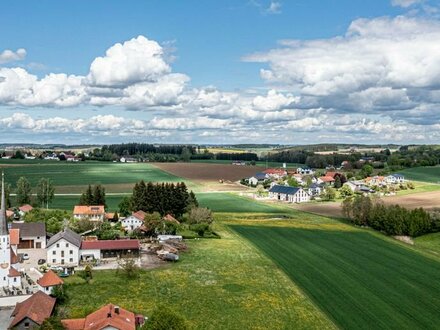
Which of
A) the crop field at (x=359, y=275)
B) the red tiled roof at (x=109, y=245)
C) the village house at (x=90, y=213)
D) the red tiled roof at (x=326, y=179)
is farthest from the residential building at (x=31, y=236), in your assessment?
the red tiled roof at (x=326, y=179)

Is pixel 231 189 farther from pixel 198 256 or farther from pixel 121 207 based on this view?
pixel 198 256

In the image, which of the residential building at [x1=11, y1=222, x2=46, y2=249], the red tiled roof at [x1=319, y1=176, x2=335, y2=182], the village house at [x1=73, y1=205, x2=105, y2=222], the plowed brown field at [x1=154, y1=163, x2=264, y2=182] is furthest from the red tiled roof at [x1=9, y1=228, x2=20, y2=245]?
the red tiled roof at [x1=319, y1=176, x2=335, y2=182]

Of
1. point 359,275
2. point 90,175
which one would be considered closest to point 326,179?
point 90,175

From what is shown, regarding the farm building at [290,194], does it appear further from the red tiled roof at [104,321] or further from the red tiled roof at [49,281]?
the red tiled roof at [104,321]

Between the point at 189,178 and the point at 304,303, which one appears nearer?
the point at 304,303

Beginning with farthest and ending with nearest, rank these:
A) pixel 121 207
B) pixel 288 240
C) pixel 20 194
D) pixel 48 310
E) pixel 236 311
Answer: pixel 20 194, pixel 121 207, pixel 288 240, pixel 236 311, pixel 48 310

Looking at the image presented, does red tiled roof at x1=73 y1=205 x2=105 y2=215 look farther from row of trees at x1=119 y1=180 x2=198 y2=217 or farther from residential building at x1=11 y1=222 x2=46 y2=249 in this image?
residential building at x1=11 y1=222 x2=46 y2=249

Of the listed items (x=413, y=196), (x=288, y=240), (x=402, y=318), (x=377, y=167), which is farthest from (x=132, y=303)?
(x=377, y=167)
